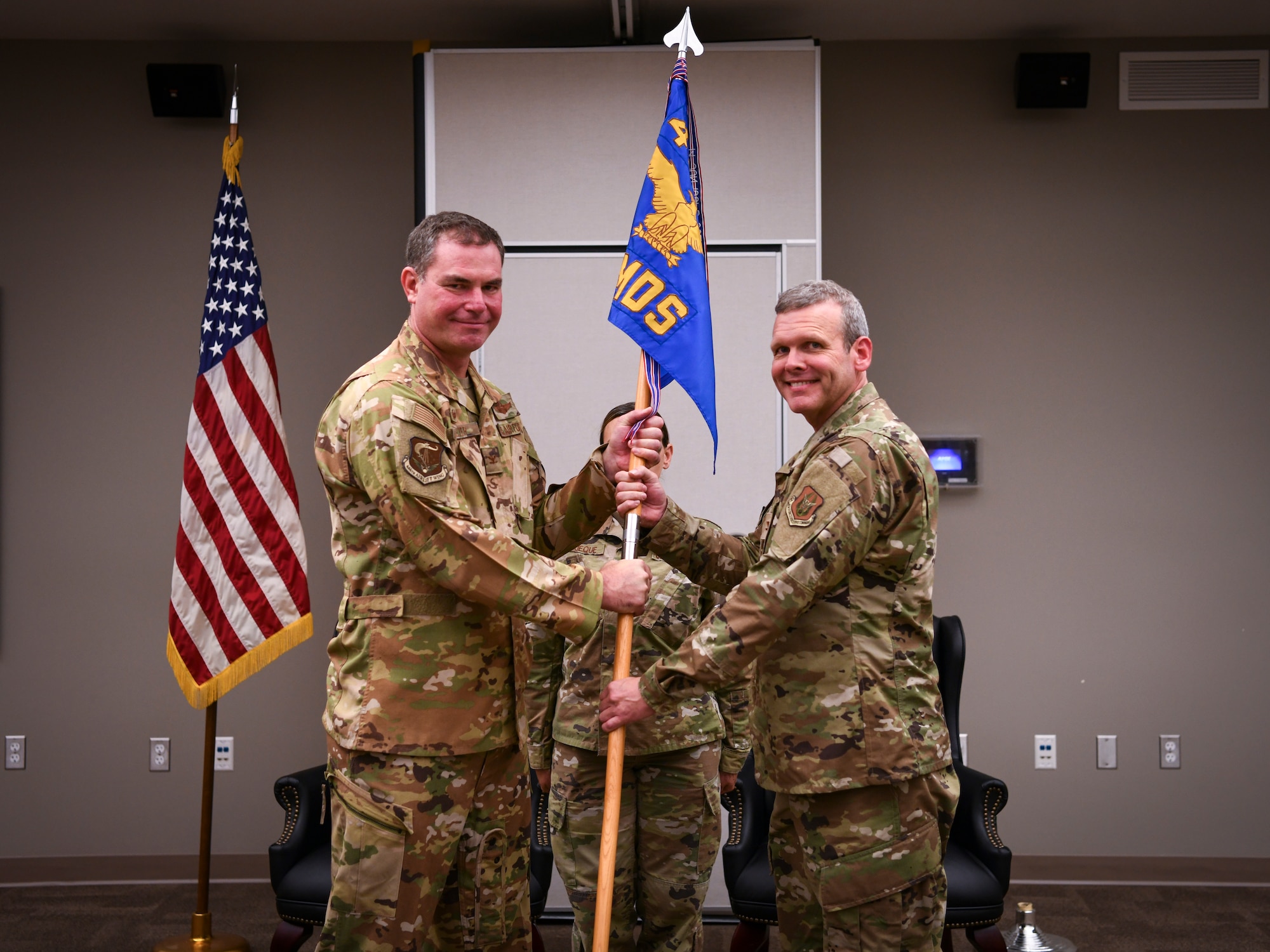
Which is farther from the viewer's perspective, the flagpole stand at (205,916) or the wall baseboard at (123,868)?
the wall baseboard at (123,868)

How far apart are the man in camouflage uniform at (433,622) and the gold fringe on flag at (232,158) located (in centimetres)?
162

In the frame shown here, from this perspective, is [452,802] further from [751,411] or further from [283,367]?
[283,367]

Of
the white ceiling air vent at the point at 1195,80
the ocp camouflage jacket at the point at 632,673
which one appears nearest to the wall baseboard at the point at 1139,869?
the ocp camouflage jacket at the point at 632,673

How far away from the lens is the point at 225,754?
4.07 metres

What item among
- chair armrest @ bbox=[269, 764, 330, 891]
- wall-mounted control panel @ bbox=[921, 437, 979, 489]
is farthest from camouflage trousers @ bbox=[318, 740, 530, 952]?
wall-mounted control panel @ bbox=[921, 437, 979, 489]

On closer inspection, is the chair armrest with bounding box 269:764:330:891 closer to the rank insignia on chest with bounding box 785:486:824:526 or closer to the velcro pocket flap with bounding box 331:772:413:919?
the velcro pocket flap with bounding box 331:772:413:919

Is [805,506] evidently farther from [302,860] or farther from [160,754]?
[160,754]

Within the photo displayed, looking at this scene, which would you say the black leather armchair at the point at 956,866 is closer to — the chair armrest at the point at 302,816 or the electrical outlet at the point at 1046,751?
the electrical outlet at the point at 1046,751

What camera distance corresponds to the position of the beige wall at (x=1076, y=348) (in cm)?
410

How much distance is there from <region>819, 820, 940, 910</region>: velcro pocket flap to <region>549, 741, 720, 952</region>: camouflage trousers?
0.67m

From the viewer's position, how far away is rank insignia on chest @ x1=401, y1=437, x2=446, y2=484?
1878 millimetres

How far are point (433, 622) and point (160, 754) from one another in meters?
2.66

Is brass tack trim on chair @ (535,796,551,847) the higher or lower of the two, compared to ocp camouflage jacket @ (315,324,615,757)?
lower

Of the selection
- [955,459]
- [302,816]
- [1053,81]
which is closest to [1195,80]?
[1053,81]
